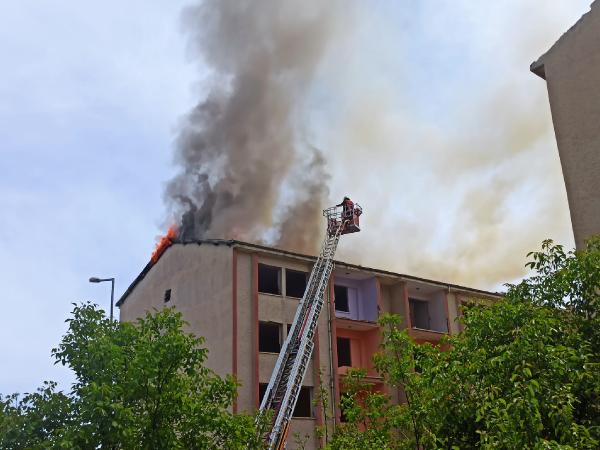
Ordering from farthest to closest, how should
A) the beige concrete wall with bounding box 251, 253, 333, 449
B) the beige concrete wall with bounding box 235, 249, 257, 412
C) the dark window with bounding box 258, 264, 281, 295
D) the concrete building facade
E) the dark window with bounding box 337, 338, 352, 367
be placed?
the dark window with bounding box 337, 338, 352, 367, the dark window with bounding box 258, 264, 281, 295, the beige concrete wall with bounding box 251, 253, 333, 449, the beige concrete wall with bounding box 235, 249, 257, 412, the concrete building facade

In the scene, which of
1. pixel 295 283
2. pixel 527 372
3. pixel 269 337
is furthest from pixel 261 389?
pixel 527 372

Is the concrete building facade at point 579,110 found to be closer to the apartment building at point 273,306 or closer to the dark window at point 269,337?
the apartment building at point 273,306

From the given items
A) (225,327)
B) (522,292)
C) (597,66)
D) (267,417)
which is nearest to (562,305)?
(522,292)

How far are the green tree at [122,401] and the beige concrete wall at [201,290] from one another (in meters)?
14.0

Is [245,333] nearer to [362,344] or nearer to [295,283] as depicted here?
[295,283]

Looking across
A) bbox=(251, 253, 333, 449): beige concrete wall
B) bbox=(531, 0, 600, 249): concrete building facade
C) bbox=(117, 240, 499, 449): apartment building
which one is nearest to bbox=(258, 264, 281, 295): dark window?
bbox=(117, 240, 499, 449): apartment building

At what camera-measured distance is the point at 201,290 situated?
108ft

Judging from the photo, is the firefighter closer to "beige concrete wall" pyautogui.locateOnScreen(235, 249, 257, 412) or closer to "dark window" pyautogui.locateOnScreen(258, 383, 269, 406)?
"beige concrete wall" pyautogui.locateOnScreen(235, 249, 257, 412)

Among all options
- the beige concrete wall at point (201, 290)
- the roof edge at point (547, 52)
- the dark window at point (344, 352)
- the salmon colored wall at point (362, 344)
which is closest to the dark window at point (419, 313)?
the salmon colored wall at point (362, 344)

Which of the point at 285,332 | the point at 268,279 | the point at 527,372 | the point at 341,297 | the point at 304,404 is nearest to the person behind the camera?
the point at 527,372

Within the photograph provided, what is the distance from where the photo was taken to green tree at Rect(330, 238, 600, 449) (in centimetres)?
876

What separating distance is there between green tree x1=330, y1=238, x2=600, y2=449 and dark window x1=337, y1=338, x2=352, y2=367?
21.3 m

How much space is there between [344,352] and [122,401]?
22.8 metres

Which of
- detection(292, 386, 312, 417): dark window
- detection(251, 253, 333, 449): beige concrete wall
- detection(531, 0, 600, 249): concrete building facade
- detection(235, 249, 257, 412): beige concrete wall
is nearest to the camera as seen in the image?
detection(531, 0, 600, 249): concrete building facade
